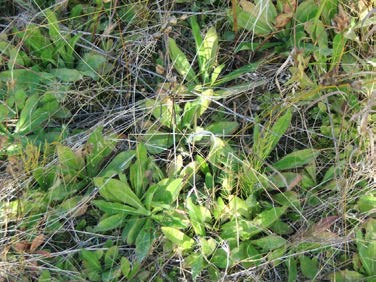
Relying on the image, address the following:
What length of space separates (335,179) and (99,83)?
86cm

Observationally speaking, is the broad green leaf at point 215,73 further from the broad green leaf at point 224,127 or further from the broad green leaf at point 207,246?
the broad green leaf at point 207,246

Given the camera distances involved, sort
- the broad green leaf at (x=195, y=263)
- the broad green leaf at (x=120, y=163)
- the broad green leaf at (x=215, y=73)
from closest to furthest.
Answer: the broad green leaf at (x=195, y=263) → the broad green leaf at (x=120, y=163) → the broad green leaf at (x=215, y=73)

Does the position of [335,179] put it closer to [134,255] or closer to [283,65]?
[283,65]

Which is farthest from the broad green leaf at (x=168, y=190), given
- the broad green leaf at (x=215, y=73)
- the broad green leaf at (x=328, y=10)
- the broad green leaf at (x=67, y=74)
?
A: the broad green leaf at (x=328, y=10)

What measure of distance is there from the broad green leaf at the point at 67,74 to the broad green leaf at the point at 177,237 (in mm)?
614

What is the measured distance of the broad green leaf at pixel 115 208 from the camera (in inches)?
67.9

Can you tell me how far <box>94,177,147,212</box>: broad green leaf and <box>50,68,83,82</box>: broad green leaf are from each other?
0.40 metres

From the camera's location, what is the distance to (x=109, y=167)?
5.94ft

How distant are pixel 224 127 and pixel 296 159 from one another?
0.26 m

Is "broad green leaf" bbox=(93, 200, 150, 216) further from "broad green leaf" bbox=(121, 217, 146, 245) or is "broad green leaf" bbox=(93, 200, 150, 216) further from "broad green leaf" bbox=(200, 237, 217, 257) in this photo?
"broad green leaf" bbox=(200, 237, 217, 257)

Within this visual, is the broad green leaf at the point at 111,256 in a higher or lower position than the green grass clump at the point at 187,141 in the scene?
lower

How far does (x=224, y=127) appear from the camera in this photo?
6.06 feet

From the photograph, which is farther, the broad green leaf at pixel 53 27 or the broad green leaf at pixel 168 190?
the broad green leaf at pixel 53 27

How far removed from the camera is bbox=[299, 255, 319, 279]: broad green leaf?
170 centimetres
